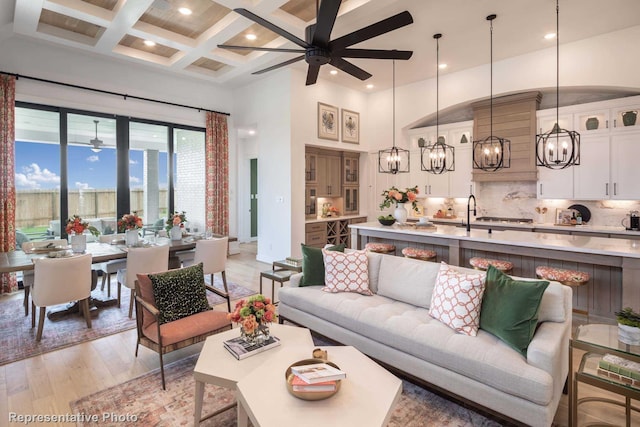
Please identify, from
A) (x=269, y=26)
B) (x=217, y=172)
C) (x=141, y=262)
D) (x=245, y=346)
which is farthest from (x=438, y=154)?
(x=217, y=172)

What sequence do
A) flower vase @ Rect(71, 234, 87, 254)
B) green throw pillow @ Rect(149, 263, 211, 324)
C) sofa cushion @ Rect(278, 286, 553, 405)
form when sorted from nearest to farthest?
sofa cushion @ Rect(278, 286, 553, 405) < green throw pillow @ Rect(149, 263, 211, 324) < flower vase @ Rect(71, 234, 87, 254)

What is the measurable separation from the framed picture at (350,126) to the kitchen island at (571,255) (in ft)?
11.1

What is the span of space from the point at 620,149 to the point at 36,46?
9.06 m

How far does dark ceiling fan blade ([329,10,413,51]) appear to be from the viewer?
2.73 m

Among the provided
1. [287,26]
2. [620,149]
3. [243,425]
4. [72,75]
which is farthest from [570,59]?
[72,75]

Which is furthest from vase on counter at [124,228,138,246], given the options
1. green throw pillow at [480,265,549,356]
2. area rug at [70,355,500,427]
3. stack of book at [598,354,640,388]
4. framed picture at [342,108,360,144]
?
stack of book at [598,354,640,388]

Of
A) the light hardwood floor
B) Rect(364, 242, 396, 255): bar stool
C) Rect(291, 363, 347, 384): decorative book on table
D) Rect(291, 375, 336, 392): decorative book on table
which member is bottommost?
the light hardwood floor

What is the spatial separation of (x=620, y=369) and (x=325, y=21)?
308 centimetres

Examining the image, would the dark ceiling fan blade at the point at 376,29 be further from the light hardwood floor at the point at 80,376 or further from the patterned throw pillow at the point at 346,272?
the light hardwood floor at the point at 80,376

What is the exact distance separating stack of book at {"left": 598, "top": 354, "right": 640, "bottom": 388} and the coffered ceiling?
13.3 feet

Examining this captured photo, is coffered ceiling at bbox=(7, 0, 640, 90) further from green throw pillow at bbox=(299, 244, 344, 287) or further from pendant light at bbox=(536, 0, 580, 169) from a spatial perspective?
green throw pillow at bbox=(299, 244, 344, 287)

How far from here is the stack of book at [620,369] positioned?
5.96 ft

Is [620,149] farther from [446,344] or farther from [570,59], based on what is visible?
[446,344]

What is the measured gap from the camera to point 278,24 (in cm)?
449
